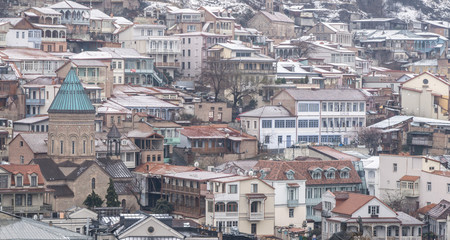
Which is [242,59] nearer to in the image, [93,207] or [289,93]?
[289,93]

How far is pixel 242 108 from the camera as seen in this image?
148m

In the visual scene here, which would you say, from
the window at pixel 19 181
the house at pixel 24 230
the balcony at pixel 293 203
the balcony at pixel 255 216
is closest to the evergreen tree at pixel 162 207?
the balcony at pixel 255 216

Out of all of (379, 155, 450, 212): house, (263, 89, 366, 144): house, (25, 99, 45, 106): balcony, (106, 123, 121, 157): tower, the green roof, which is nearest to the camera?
(379, 155, 450, 212): house

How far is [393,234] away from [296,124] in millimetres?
35405

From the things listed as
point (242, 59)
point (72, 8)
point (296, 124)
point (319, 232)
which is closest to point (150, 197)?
point (319, 232)

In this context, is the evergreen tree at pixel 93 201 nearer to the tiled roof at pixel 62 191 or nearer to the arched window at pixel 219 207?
the tiled roof at pixel 62 191

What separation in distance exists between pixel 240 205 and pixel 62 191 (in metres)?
13.8

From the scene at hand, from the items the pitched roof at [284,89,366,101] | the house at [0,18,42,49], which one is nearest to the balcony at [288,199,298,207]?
the pitched roof at [284,89,366,101]

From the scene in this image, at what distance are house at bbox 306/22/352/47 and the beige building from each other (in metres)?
→ 42.5

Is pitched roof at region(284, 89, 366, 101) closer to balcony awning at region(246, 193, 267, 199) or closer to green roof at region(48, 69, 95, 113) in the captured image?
green roof at region(48, 69, 95, 113)

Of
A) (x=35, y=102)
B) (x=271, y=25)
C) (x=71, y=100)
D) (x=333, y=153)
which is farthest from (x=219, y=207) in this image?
(x=271, y=25)

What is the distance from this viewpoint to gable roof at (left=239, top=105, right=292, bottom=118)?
137500mm

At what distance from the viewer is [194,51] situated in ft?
531

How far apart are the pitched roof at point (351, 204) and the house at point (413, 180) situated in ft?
25.8
